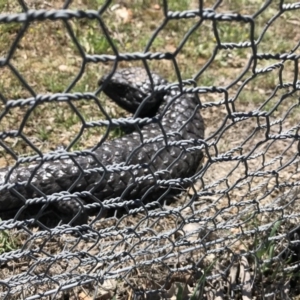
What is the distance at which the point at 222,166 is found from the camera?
3.36 m

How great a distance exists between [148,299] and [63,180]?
906 mm

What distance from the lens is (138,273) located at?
251cm

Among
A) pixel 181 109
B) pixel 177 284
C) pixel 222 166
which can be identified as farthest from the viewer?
pixel 181 109

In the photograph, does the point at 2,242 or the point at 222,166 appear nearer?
the point at 2,242

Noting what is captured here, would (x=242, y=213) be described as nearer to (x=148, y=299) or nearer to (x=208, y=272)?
(x=208, y=272)

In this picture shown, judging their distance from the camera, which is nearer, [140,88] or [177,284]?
[177,284]

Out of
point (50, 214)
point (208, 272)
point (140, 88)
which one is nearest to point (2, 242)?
point (50, 214)

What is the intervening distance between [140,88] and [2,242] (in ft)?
4.99

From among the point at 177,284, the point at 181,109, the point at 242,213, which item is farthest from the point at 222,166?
the point at 177,284

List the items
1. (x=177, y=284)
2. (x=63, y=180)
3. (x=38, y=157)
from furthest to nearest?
(x=63, y=180) → (x=177, y=284) → (x=38, y=157)

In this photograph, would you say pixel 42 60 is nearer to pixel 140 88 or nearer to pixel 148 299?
pixel 140 88

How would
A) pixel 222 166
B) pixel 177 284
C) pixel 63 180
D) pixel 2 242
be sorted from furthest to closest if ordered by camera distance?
pixel 222 166
pixel 63 180
pixel 2 242
pixel 177 284

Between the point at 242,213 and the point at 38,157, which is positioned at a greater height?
the point at 38,157

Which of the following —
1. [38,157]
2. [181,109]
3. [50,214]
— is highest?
[38,157]
